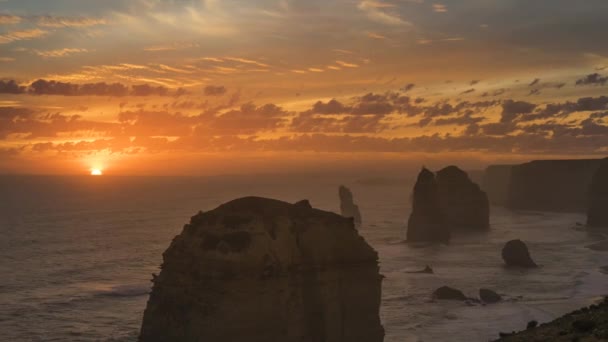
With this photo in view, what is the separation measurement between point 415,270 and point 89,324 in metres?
49.1

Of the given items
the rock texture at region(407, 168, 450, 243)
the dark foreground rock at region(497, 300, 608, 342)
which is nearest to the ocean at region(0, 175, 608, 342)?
the rock texture at region(407, 168, 450, 243)

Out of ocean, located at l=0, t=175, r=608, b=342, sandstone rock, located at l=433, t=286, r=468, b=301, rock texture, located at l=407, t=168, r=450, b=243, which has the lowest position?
ocean, located at l=0, t=175, r=608, b=342

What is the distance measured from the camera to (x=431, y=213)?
129m

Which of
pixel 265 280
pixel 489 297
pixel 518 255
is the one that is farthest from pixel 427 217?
pixel 265 280

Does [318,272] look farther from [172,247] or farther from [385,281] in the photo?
[385,281]

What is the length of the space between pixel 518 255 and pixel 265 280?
215 ft

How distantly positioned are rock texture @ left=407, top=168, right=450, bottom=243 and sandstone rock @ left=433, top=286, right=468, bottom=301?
5361 centimetres

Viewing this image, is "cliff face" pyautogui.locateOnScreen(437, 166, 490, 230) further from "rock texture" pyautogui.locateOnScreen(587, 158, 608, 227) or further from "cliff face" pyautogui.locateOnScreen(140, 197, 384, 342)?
"cliff face" pyautogui.locateOnScreen(140, 197, 384, 342)

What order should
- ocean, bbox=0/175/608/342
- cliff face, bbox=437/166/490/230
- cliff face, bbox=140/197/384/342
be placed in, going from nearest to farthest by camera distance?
cliff face, bbox=140/197/384/342 < ocean, bbox=0/175/608/342 < cliff face, bbox=437/166/490/230

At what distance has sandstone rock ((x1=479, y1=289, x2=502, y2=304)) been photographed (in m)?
70.6

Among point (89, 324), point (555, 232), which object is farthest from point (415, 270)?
point (555, 232)

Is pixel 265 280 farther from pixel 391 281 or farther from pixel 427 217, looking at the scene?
pixel 427 217

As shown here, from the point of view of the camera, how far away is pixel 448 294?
72938 mm

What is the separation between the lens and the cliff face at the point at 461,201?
153 meters
